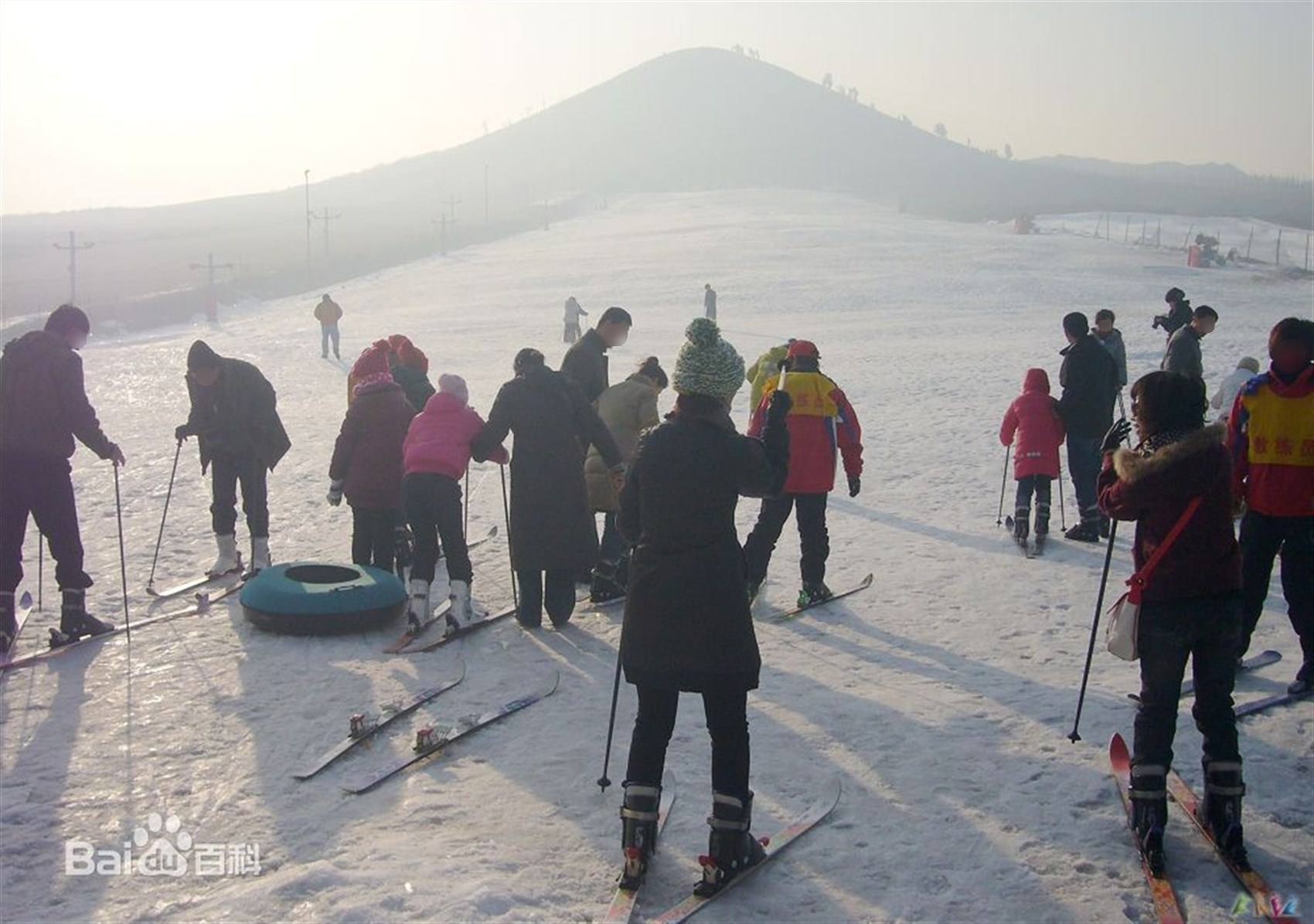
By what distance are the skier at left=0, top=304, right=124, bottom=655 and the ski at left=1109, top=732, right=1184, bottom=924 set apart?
5.82m

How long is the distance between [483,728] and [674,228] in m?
55.8

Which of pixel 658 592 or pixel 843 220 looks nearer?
pixel 658 592

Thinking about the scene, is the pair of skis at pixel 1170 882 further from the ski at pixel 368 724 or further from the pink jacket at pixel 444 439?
the pink jacket at pixel 444 439

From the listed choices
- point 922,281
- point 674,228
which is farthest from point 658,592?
point 674,228

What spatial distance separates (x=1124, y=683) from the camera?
608 cm

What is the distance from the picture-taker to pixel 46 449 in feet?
23.1

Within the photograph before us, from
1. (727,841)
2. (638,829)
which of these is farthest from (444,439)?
(727,841)

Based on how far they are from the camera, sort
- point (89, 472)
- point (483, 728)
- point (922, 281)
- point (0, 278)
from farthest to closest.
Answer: point (0, 278), point (922, 281), point (89, 472), point (483, 728)

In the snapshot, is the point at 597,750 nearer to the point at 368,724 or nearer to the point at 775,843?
the point at 368,724

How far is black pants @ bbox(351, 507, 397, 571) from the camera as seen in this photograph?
8.26 meters

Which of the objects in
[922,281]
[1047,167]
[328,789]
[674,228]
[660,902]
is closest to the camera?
[660,902]

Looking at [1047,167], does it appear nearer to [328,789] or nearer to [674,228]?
[674,228]

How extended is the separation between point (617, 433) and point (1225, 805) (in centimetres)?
467

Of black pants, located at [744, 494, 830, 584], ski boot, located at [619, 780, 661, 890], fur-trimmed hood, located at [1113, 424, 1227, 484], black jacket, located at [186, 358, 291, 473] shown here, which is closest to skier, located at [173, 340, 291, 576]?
black jacket, located at [186, 358, 291, 473]
